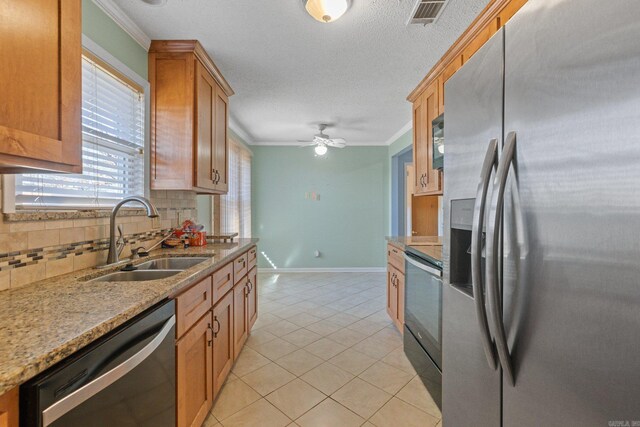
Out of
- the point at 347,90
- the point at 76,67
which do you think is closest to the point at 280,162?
the point at 347,90

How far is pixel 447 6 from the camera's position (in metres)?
1.78

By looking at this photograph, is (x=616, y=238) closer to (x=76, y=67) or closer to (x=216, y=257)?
(x=76, y=67)

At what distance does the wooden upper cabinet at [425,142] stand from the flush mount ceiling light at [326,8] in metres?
1.23

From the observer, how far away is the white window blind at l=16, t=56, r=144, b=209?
1.39 meters

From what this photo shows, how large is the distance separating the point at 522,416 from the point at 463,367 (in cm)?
27

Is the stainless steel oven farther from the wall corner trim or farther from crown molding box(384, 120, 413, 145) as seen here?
the wall corner trim

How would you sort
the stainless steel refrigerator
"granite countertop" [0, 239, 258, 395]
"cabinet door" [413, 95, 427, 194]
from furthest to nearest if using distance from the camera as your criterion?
"cabinet door" [413, 95, 427, 194] → "granite countertop" [0, 239, 258, 395] → the stainless steel refrigerator

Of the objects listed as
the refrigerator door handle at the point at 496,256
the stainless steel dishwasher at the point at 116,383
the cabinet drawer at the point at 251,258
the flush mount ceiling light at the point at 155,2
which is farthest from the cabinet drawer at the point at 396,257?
the flush mount ceiling light at the point at 155,2

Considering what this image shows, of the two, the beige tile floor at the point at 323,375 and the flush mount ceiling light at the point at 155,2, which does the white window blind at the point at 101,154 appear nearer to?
the flush mount ceiling light at the point at 155,2

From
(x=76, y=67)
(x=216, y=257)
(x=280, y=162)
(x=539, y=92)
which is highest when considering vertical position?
(x=280, y=162)

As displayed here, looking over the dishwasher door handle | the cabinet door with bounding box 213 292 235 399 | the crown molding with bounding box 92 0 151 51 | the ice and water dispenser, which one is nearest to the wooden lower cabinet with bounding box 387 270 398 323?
the cabinet door with bounding box 213 292 235 399

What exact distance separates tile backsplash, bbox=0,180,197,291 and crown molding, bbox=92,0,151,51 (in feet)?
3.99

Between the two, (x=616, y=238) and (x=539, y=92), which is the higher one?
(x=539, y=92)

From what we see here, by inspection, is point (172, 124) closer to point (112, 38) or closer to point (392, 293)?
point (112, 38)
